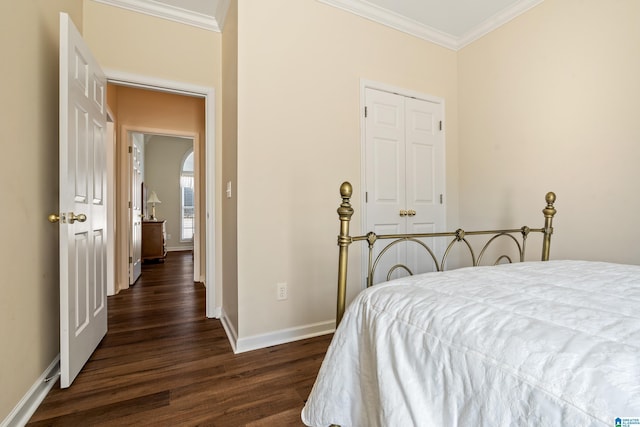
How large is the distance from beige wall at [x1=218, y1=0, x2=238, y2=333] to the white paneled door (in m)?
1.10

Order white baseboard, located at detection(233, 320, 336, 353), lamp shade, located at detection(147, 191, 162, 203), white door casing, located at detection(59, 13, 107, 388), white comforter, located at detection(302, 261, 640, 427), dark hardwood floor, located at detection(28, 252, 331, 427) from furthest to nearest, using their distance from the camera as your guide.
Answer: lamp shade, located at detection(147, 191, 162, 203) → white baseboard, located at detection(233, 320, 336, 353) → white door casing, located at detection(59, 13, 107, 388) → dark hardwood floor, located at detection(28, 252, 331, 427) → white comforter, located at detection(302, 261, 640, 427)

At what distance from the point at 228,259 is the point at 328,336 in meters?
0.99

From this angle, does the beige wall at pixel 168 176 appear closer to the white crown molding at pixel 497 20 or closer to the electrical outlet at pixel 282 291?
the electrical outlet at pixel 282 291

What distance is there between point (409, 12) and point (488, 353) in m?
2.93

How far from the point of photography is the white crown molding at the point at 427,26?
2.51m

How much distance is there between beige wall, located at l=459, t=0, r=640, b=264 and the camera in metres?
1.96

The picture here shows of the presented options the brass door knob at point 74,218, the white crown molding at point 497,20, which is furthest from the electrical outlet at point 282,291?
the white crown molding at point 497,20

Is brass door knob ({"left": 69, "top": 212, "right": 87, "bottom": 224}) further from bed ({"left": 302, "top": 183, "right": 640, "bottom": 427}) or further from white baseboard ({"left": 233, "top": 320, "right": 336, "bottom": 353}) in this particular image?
bed ({"left": 302, "top": 183, "right": 640, "bottom": 427})

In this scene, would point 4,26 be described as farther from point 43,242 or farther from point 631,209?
point 631,209

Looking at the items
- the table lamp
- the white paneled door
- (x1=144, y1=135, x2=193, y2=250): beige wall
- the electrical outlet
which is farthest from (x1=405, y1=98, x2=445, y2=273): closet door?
(x1=144, y1=135, x2=193, y2=250): beige wall

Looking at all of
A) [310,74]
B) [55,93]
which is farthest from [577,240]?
[55,93]

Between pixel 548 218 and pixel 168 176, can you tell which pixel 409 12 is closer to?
pixel 548 218

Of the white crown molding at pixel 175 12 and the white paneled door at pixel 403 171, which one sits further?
the white paneled door at pixel 403 171

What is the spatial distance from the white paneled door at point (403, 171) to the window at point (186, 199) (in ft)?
21.0
